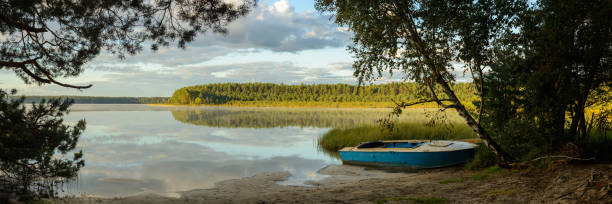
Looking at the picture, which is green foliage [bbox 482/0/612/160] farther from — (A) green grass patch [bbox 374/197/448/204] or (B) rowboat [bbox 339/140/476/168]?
(A) green grass patch [bbox 374/197/448/204]

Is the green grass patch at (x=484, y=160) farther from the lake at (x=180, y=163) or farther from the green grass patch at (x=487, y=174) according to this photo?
the lake at (x=180, y=163)

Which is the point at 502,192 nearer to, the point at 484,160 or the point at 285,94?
the point at 484,160

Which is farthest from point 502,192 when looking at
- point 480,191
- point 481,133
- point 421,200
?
point 481,133

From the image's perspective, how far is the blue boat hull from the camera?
14.5 metres

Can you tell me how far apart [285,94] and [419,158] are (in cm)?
15687

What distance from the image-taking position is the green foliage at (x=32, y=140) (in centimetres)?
573

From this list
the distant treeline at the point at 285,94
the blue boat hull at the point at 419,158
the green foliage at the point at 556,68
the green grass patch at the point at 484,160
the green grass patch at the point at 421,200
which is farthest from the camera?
the distant treeline at the point at 285,94

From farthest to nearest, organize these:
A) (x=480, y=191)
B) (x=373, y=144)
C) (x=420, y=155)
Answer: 1. (x=373, y=144)
2. (x=420, y=155)
3. (x=480, y=191)

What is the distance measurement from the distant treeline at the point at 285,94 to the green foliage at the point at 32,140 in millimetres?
126568

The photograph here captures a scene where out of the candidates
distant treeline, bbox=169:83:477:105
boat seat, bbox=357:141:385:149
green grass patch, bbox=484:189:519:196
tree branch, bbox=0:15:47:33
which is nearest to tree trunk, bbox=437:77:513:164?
green grass patch, bbox=484:189:519:196

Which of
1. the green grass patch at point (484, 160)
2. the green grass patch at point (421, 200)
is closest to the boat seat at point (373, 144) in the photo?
the green grass patch at point (484, 160)

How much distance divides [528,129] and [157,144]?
22.9 metres

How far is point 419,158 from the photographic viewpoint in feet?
48.4

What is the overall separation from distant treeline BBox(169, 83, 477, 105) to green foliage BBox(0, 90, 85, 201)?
12657 centimetres
